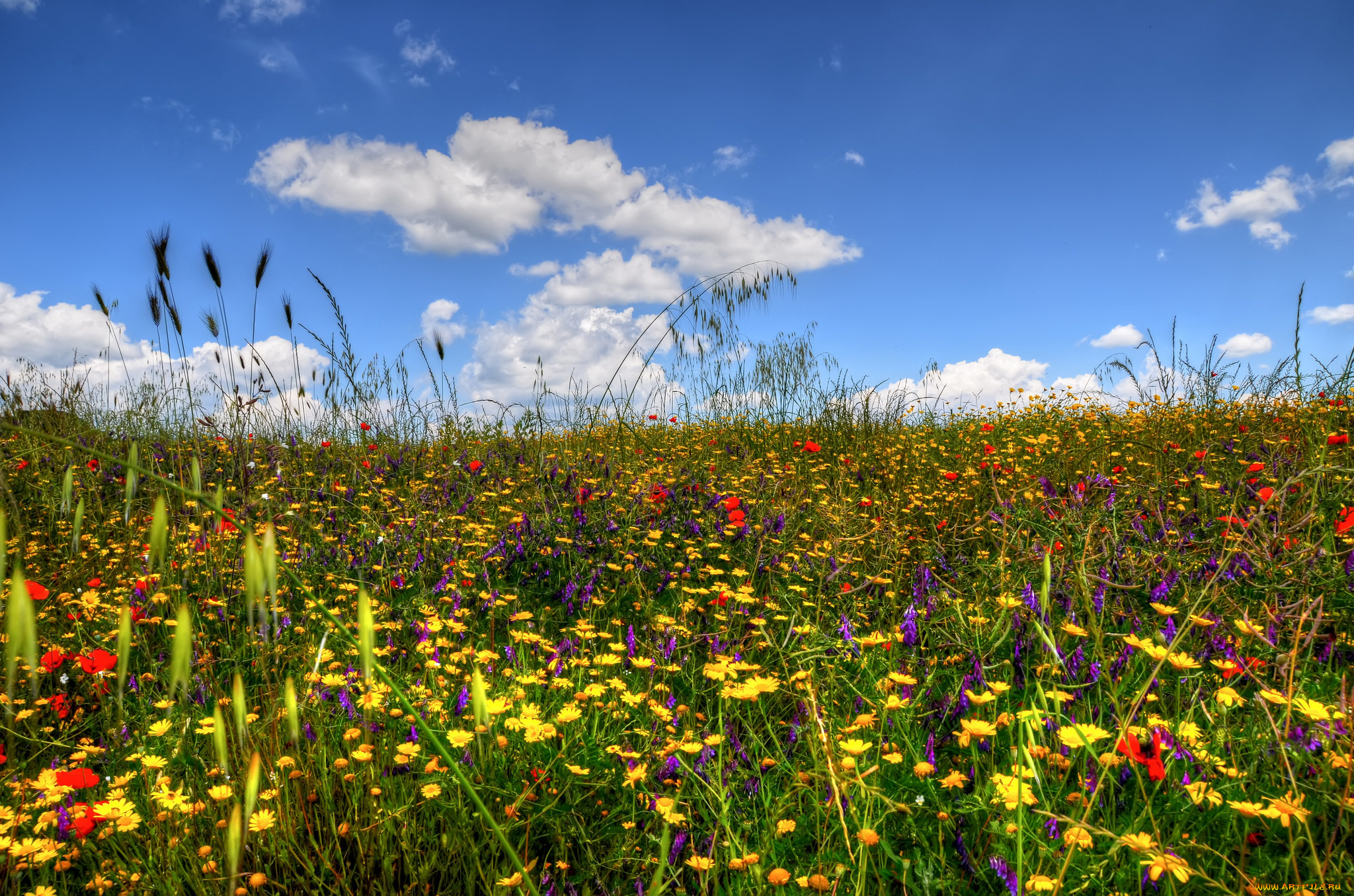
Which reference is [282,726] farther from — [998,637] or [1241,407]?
[1241,407]

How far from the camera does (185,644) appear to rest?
987 mm

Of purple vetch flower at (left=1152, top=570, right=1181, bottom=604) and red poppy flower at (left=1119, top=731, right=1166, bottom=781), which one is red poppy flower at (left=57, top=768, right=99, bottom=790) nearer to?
red poppy flower at (left=1119, top=731, right=1166, bottom=781)

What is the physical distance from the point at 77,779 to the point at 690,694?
170 cm

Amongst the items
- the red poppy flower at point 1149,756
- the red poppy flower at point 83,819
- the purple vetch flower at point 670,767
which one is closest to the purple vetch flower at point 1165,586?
the red poppy flower at point 1149,756

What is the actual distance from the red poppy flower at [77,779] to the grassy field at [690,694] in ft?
0.03

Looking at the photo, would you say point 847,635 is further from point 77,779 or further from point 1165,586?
point 77,779

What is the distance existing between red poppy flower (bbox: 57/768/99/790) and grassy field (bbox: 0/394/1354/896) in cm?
1

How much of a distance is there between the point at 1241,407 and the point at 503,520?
272 inches

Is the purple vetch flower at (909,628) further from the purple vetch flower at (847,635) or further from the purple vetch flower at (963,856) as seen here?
the purple vetch flower at (963,856)

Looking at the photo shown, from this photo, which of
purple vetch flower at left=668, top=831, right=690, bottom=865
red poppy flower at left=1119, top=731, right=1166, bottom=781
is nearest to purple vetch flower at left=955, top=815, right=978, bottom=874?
red poppy flower at left=1119, top=731, right=1166, bottom=781

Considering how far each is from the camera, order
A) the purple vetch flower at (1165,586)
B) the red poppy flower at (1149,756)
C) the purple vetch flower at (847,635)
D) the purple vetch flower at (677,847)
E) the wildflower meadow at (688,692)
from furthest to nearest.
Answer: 1. the purple vetch flower at (1165,586)
2. the purple vetch flower at (847,635)
3. the purple vetch flower at (677,847)
4. the wildflower meadow at (688,692)
5. the red poppy flower at (1149,756)

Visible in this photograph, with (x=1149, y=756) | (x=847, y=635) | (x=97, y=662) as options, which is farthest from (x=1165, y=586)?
(x=97, y=662)

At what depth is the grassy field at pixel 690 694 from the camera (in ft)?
4.38

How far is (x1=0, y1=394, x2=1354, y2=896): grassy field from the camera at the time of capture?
1.34m
